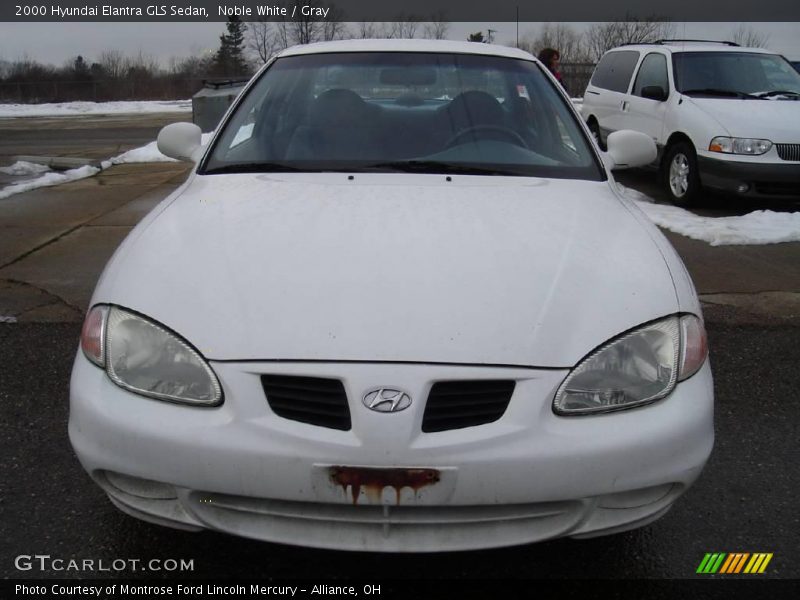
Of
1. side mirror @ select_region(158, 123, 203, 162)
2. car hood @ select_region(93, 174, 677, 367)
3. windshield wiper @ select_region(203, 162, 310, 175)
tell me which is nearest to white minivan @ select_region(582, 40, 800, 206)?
car hood @ select_region(93, 174, 677, 367)

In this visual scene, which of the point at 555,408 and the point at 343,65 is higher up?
the point at 343,65

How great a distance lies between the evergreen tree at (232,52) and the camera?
49.1m

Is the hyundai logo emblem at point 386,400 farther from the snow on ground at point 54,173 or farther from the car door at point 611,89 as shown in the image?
the car door at point 611,89

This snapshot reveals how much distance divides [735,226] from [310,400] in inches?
222

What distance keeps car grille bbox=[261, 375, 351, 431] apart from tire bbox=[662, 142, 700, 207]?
6492 millimetres

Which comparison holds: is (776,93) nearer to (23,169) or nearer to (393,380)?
(393,380)

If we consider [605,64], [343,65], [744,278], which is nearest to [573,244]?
[343,65]

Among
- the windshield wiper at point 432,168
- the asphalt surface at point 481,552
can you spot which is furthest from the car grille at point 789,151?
Answer: the windshield wiper at point 432,168

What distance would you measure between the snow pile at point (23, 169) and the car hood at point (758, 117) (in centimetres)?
833

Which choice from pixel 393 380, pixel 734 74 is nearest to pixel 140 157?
pixel 734 74

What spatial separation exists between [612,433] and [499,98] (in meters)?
1.87

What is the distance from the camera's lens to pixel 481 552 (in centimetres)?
217

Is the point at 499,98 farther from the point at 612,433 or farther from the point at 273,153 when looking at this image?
the point at 612,433

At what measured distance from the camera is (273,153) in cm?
301
